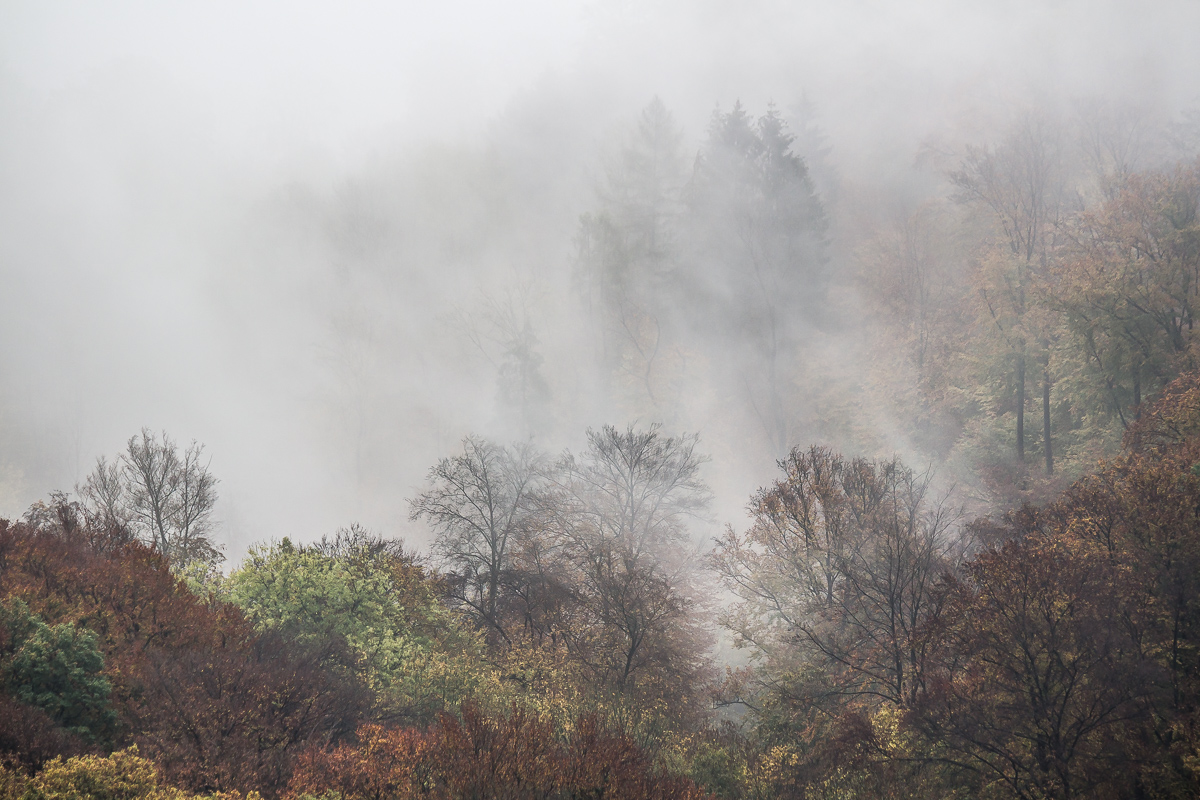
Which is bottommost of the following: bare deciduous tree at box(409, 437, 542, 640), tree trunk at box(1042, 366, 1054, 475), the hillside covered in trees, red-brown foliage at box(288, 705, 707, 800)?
red-brown foliage at box(288, 705, 707, 800)

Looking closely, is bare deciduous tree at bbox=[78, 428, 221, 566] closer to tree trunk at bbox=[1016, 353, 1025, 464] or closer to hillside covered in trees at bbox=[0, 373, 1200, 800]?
hillside covered in trees at bbox=[0, 373, 1200, 800]

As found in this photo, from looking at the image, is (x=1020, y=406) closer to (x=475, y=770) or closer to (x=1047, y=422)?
(x=1047, y=422)

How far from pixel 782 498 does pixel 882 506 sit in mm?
3614

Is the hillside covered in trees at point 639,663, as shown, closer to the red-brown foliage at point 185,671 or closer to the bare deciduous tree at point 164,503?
the red-brown foliage at point 185,671

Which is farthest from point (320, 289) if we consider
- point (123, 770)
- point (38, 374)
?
point (123, 770)

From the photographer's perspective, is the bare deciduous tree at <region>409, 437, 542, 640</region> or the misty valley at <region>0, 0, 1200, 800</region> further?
the bare deciduous tree at <region>409, 437, 542, 640</region>

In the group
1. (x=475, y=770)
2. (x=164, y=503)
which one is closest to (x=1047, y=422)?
(x=475, y=770)

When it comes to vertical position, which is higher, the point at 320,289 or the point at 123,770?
the point at 320,289

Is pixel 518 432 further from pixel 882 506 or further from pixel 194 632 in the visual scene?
pixel 194 632

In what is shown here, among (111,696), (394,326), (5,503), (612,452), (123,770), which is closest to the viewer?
(123,770)

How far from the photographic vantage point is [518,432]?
2386 inches

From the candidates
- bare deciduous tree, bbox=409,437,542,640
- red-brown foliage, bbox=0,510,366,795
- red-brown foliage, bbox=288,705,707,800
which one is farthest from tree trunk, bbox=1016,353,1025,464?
red-brown foliage, bbox=0,510,366,795

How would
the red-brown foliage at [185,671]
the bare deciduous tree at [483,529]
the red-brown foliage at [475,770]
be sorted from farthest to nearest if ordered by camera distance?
the bare deciduous tree at [483,529], the red-brown foliage at [185,671], the red-brown foliage at [475,770]

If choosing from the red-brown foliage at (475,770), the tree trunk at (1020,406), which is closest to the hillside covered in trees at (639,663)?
the red-brown foliage at (475,770)
